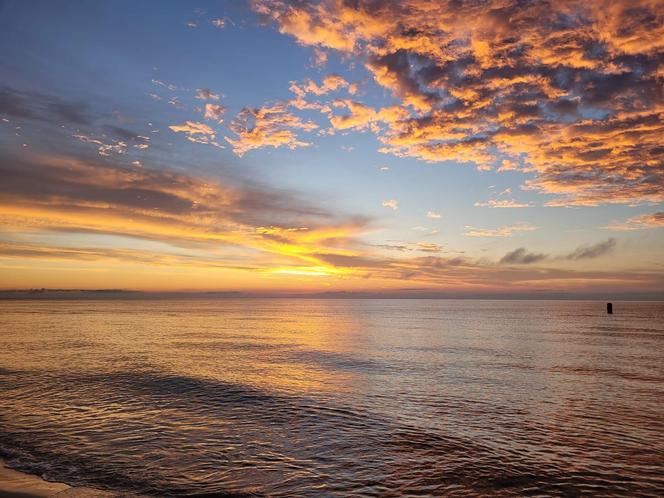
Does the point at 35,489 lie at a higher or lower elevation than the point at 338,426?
higher

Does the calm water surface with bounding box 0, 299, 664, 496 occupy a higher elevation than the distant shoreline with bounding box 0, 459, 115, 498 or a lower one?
lower

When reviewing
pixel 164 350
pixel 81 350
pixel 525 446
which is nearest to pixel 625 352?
pixel 525 446

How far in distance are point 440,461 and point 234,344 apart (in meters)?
40.8

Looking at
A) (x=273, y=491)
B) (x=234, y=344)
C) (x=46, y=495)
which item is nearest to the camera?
(x=46, y=495)

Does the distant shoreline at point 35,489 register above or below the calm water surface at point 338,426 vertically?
above

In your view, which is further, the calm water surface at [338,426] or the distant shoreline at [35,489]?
the calm water surface at [338,426]

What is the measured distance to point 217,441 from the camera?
51.3 feet

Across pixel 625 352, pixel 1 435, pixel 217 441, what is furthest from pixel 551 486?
pixel 625 352

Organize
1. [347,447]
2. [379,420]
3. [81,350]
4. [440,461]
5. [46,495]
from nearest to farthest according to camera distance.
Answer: [46,495] → [440,461] → [347,447] → [379,420] → [81,350]

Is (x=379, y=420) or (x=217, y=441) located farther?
(x=379, y=420)

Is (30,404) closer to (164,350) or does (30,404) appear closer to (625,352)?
(164,350)

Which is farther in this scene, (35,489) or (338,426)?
(338,426)

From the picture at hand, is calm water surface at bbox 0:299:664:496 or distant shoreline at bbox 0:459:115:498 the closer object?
distant shoreline at bbox 0:459:115:498

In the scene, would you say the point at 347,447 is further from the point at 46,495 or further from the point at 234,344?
the point at 234,344
